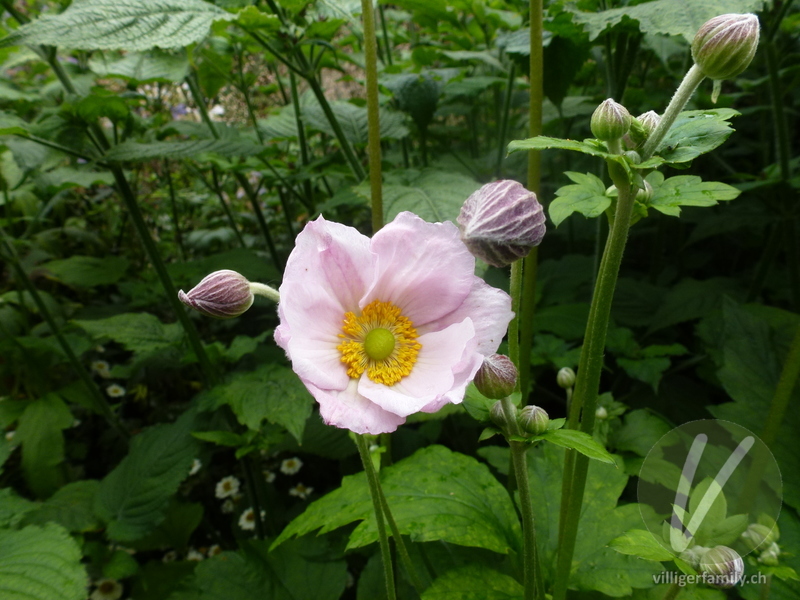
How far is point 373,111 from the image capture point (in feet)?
4.06

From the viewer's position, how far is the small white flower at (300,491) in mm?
2061

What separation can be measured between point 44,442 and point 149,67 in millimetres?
1337

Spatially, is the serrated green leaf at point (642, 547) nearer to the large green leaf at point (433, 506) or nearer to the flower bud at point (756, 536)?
the flower bud at point (756, 536)

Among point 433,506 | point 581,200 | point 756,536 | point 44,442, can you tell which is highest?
point 581,200

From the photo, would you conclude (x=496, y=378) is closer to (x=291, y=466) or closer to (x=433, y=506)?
(x=433, y=506)

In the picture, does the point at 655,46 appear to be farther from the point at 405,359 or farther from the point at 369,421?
the point at 369,421

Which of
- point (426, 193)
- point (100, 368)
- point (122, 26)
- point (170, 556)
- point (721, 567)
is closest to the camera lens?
point (721, 567)

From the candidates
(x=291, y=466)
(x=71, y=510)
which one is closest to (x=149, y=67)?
(x=71, y=510)

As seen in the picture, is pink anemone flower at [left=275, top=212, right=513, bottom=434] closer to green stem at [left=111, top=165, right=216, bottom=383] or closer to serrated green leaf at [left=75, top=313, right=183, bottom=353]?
green stem at [left=111, top=165, right=216, bottom=383]

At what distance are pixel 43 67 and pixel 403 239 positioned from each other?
189cm

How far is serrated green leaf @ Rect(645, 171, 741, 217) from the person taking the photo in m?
0.75

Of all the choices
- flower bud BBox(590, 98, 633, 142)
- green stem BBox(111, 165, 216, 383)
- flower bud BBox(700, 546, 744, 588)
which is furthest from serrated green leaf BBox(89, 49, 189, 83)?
flower bud BBox(700, 546, 744, 588)

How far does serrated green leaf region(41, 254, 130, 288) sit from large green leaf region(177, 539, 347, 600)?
4.66 feet

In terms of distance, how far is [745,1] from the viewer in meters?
1.10
